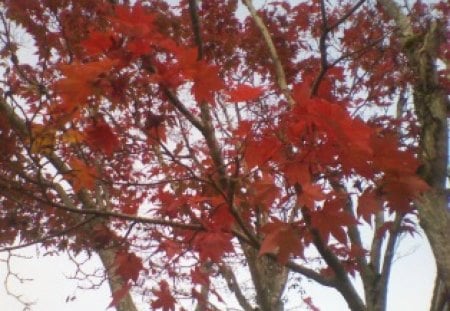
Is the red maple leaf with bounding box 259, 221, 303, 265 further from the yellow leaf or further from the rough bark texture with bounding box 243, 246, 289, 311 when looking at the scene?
the yellow leaf

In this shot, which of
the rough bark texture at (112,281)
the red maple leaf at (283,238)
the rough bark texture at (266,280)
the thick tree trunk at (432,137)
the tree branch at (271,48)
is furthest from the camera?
the rough bark texture at (112,281)

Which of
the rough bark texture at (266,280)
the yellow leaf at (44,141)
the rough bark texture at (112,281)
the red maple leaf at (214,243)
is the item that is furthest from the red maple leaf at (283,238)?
the rough bark texture at (112,281)

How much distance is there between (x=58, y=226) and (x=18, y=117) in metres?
1.83

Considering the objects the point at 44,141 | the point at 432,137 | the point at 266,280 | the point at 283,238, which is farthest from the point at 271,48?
the point at 283,238

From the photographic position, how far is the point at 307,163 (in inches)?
91.2

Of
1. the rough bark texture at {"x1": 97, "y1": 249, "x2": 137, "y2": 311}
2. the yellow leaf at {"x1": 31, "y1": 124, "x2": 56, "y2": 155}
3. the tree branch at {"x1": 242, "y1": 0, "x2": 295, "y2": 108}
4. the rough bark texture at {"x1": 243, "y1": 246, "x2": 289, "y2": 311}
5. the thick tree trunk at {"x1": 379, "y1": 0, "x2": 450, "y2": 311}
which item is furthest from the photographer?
the rough bark texture at {"x1": 97, "y1": 249, "x2": 137, "y2": 311}

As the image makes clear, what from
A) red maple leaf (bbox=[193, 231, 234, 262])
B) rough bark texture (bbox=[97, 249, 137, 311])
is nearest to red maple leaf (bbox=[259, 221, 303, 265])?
red maple leaf (bbox=[193, 231, 234, 262])

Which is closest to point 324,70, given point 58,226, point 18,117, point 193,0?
point 193,0

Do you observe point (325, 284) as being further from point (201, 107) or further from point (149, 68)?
point (149, 68)

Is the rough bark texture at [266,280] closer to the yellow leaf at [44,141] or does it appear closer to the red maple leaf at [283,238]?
the red maple leaf at [283,238]

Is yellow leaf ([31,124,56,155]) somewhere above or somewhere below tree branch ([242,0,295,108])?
below

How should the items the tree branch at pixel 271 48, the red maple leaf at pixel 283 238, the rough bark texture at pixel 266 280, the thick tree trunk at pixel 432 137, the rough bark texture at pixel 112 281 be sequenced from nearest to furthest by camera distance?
the red maple leaf at pixel 283 238 < the thick tree trunk at pixel 432 137 < the rough bark texture at pixel 266 280 < the tree branch at pixel 271 48 < the rough bark texture at pixel 112 281

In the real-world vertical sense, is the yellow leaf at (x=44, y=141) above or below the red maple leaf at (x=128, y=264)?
above

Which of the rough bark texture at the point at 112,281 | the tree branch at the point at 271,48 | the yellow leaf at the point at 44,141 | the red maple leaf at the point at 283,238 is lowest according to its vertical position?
the red maple leaf at the point at 283,238
